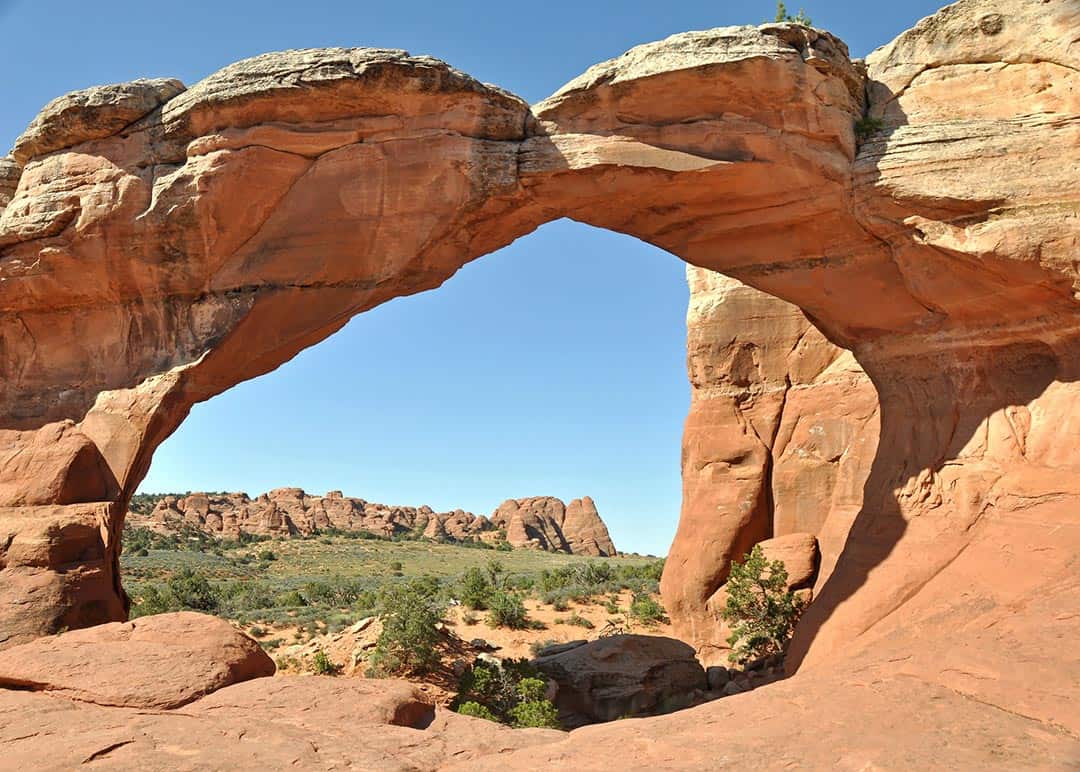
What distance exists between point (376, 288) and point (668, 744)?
27.2ft

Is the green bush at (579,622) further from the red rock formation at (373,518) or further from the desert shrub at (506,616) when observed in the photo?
the red rock formation at (373,518)

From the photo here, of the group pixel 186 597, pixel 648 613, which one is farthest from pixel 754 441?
pixel 186 597

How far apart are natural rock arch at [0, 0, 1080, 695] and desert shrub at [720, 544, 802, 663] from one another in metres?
3.31

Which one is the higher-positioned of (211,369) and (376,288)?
(376,288)

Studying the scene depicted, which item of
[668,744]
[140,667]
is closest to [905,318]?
[668,744]

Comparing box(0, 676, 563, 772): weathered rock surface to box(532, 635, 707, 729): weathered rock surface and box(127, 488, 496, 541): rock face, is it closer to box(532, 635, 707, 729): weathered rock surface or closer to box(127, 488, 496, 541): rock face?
box(532, 635, 707, 729): weathered rock surface

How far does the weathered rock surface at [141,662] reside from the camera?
7.05m

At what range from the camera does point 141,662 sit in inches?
294

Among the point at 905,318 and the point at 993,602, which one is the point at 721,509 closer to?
the point at 905,318

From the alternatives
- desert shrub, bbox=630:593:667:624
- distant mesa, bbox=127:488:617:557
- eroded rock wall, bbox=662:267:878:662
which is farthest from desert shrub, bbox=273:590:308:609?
distant mesa, bbox=127:488:617:557

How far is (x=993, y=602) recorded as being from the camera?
925 centimetres

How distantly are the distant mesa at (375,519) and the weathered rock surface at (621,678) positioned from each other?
4600 centimetres

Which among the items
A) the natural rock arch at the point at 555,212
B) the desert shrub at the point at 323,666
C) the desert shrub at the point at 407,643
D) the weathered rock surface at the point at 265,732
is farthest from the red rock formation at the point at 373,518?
the weathered rock surface at the point at 265,732

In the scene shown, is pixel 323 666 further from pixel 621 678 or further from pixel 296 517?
pixel 296 517
